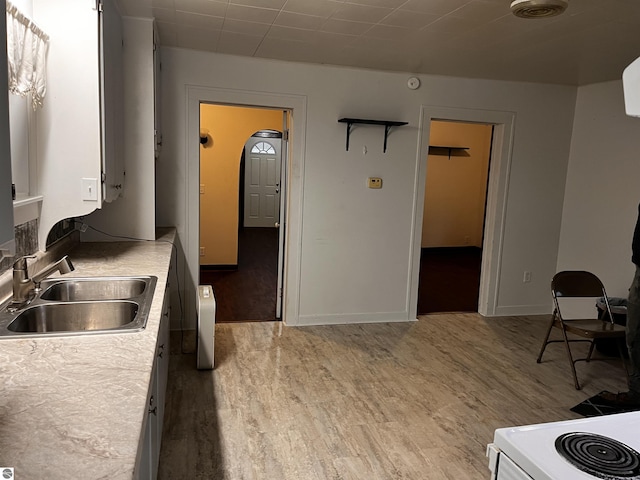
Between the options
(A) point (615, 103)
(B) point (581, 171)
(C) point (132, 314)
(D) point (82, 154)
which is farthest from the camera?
(B) point (581, 171)

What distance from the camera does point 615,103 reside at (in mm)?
4344

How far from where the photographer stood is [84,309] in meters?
2.02

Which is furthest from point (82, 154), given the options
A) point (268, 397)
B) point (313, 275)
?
point (313, 275)

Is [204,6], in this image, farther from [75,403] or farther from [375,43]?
[75,403]

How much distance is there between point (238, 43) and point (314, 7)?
3.38ft

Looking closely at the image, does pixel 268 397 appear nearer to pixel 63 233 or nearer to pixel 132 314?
pixel 132 314

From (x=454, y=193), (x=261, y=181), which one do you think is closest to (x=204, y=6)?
(x=454, y=193)

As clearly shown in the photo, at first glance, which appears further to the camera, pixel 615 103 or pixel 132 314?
pixel 615 103

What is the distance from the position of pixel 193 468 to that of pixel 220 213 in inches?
164

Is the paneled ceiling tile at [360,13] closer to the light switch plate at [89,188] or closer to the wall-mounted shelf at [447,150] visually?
the light switch plate at [89,188]

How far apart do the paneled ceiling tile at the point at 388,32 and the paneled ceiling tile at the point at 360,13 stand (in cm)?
15

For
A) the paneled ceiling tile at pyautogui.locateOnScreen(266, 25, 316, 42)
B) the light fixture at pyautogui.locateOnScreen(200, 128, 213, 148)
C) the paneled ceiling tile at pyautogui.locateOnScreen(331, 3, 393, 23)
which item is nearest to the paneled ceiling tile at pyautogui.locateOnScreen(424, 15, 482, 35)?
Result: the paneled ceiling tile at pyautogui.locateOnScreen(331, 3, 393, 23)

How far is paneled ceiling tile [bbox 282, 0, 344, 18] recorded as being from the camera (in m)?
2.62

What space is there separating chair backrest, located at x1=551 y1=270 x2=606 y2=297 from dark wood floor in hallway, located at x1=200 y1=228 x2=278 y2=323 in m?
2.54
